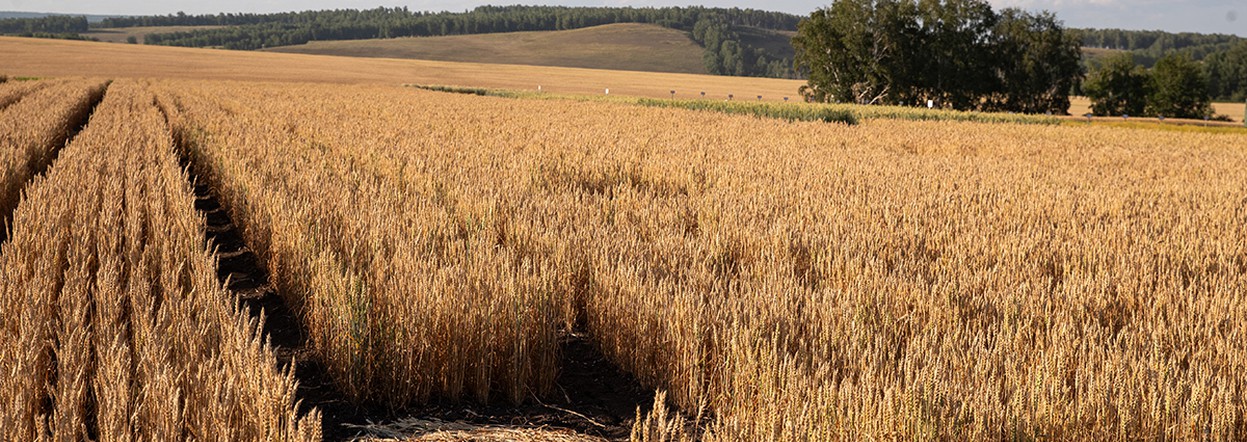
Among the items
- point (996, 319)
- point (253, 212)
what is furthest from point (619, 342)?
point (253, 212)

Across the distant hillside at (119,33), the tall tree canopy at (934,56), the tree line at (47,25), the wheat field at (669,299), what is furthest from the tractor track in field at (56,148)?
the tree line at (47,25)

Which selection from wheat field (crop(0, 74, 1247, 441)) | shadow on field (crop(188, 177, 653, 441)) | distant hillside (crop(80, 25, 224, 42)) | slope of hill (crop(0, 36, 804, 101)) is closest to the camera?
wheat field (crop(0, 74, 1247, 441))

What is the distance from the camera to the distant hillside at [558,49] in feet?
402

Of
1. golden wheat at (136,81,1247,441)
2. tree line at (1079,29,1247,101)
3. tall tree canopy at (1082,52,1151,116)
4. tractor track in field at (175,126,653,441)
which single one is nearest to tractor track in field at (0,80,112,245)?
golden wheat at (136,81,1247,441)

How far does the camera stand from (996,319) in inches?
140

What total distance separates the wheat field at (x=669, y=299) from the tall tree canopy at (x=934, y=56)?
4141 cm

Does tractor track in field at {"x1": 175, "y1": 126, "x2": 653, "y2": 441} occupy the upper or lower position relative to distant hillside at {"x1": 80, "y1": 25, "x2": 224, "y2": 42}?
lower

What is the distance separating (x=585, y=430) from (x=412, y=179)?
5.20 metres

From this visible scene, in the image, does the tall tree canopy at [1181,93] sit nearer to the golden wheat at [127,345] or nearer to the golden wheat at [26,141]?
the golden wheat at [26,141]

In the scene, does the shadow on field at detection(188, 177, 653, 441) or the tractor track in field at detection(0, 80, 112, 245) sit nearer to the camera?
the shadow on field at detection(188, 177, 653, 441)

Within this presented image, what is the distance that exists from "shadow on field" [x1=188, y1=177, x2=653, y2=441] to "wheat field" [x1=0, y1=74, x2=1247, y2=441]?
2.7 inches

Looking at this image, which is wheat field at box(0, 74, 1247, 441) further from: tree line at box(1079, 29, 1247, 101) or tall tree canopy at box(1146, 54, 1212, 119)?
tall tree canopy at box(1146, 54, 1212, 119)

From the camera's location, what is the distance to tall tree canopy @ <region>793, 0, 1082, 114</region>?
48344 millimetres

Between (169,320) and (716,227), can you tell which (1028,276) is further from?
(169,320)
